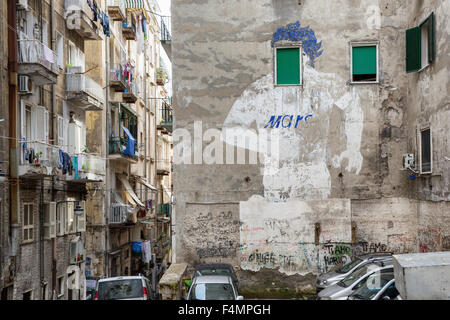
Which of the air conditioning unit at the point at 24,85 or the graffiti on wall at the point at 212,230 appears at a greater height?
the air conditioning unit at the point at 24,85

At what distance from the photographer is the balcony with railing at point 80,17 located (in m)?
23.6

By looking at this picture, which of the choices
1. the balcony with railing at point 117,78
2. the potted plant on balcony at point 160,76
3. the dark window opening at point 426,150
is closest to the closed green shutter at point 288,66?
the dark window opening at point 426,150

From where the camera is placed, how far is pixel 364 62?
19.1 m

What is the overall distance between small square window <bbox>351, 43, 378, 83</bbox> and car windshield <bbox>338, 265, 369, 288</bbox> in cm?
743

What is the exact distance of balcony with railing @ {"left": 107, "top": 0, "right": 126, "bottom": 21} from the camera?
31734 mm

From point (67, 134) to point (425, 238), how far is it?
15.2 metres

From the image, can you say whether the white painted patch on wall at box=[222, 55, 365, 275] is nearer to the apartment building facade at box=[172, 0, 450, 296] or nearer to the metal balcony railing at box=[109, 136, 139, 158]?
the apartment building facade at box=[172, 0, 450, 296]

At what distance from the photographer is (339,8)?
62.9ft

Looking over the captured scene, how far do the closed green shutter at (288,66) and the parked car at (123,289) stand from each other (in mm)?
8661

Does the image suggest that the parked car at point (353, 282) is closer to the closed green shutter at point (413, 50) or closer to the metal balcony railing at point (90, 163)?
the closed green shutter at point (413, 50)

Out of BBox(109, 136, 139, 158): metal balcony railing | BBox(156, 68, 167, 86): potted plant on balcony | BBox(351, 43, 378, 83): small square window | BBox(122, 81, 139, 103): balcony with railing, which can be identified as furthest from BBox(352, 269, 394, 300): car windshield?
BBox(156, 68, 167, 86): potted plant on balcony

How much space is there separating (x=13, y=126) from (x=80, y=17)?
7.92 meters
